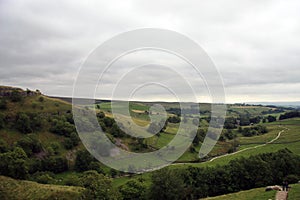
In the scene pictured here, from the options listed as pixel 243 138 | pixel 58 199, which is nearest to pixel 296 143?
pixel 243 138

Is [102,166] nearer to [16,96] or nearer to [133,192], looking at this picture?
[133,192]

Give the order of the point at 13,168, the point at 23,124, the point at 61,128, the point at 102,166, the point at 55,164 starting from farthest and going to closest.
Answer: the point at 61,128
the point at 23,124
the point at 102,166
the point at 55,164
the point at 13,168

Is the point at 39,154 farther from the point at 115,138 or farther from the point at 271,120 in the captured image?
the point at 271,120

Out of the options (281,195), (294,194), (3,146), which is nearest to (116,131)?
(3,146)

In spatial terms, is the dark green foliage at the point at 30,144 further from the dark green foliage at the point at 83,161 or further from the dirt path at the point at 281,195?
the dirt path at the point at 281,195

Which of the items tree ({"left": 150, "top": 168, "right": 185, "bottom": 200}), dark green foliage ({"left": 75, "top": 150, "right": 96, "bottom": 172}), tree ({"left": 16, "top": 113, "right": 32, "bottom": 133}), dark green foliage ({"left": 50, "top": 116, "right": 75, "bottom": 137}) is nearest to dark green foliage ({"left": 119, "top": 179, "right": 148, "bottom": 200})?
tree ({"left": 150, "top": 168, "right": 185, "bottom": 200})

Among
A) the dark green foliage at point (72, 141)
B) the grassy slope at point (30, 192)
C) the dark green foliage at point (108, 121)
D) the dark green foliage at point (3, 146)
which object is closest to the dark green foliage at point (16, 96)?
Answer: the dark green foliage at point (72, 141)
